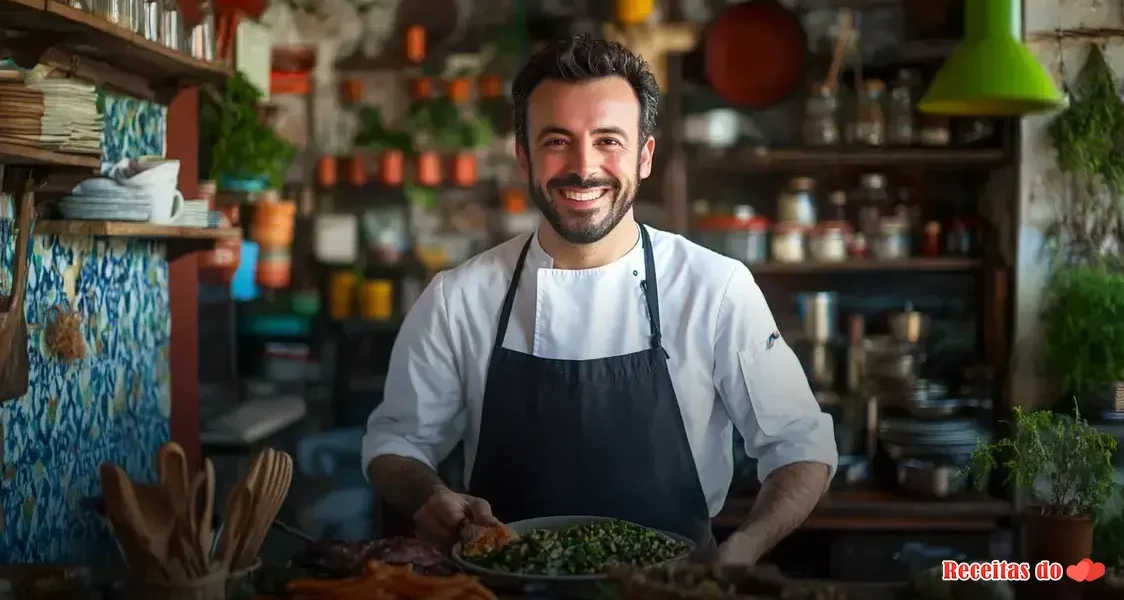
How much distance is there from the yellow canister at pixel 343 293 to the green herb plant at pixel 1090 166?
2485mm

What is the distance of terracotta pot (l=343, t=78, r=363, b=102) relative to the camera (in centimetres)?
433

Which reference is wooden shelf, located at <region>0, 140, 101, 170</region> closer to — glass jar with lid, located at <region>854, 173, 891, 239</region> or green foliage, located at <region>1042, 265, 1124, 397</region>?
glass jar with lid, located at <region>854, 173, 891, 239</region>

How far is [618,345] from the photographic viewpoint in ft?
7.79

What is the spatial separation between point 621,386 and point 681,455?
19cm

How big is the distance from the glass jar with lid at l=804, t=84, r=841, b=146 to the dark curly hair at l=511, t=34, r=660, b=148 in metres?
1.76

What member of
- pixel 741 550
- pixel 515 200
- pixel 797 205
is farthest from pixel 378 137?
pixel 741 550

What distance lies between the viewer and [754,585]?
1.52 meters

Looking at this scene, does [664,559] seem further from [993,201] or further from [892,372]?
[993,201]

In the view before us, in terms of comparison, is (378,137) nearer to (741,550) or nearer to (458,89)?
(458,89)

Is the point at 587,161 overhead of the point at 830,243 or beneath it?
overhead

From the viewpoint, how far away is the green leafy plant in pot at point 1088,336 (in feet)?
11.4

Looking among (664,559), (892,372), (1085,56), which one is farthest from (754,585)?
(1085,56)

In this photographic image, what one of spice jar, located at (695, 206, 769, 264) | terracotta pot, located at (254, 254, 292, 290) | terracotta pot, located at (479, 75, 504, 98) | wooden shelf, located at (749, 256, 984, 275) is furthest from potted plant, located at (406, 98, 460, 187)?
wooden shelf, located at (749, 256, 984, 275)

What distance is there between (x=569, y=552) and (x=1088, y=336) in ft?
8.04
